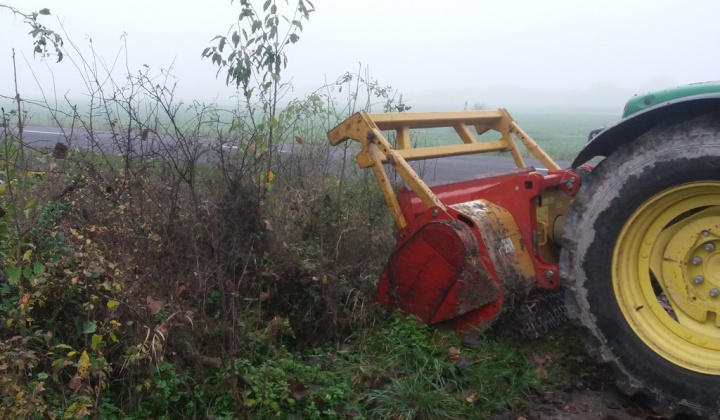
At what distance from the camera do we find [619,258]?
3.48 metres

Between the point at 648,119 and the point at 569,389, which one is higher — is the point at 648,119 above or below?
above

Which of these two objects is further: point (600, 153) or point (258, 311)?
point (258, 311)

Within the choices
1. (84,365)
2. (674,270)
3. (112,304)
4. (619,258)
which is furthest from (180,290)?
(674,270)

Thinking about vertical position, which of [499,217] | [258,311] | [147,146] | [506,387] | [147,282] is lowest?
[506,387]

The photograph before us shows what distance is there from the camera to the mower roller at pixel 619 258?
325cm

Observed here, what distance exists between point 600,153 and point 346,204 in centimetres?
235

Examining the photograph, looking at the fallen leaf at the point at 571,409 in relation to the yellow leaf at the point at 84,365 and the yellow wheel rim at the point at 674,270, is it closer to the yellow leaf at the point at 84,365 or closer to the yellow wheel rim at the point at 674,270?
the yellow wheel rim at the point at 674,270

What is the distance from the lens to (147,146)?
208 inches

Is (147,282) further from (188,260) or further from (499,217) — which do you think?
(499,217)

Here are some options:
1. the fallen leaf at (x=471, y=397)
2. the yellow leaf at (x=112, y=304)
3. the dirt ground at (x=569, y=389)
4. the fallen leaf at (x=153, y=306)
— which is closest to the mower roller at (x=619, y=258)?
the dirt ground at (x=569, y=389)

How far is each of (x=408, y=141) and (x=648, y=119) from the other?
6.01 ft

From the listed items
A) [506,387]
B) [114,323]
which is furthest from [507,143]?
[114,323]

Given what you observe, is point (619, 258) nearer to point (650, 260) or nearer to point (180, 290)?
point (650, 260)

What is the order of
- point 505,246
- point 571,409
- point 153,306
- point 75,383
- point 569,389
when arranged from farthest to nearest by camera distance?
point 505,246, point 569,389, point 571,409, point 153,306, point 75,383
